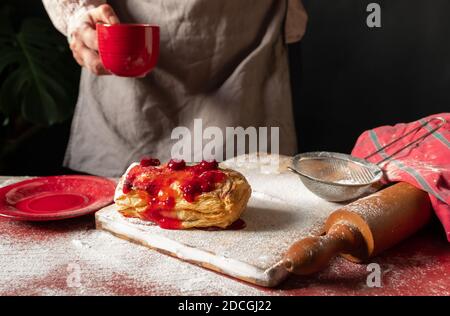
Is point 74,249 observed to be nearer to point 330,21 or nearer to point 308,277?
point 308,277

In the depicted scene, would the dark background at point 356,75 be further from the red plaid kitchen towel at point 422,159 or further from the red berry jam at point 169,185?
the red berry jam at point 169,185

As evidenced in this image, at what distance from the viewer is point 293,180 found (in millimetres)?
1370

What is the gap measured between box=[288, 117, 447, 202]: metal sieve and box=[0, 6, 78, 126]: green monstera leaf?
136 centimetres

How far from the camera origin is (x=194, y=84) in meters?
1.76

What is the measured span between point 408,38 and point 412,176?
1796 millimetres

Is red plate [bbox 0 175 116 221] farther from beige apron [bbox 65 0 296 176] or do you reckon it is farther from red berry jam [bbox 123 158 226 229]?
beige apron [bbox 65 0 296 176]

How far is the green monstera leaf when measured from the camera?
226cm

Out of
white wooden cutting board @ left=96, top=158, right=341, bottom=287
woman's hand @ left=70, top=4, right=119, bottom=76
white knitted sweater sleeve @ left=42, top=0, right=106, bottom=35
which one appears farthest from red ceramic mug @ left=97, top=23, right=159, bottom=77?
white wooden cutting board @ left=96, top=158, right=341, bottom=287

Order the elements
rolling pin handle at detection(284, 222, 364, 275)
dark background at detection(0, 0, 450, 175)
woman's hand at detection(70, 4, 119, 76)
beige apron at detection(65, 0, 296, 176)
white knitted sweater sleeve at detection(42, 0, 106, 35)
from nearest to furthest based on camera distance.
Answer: rolling pin handle at detection(284, 222, 364, 275), woman's hand at detection(70, 4, 119, 76), white knitted sweater sleeve at detection(42, 0, 106, 35), beige apron at detection(65, 0, 296, 176), dark background at detection(0, 0, 450, 175)

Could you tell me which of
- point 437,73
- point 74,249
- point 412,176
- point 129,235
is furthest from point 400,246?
point 437,73

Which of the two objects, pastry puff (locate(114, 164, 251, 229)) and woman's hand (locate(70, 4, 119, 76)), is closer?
pastry puff (locate(114, 164, 251, 229))

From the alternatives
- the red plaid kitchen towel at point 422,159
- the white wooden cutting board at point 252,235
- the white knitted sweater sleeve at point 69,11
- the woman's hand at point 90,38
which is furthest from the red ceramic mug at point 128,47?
the red plaid kitchen towel at point 422,159

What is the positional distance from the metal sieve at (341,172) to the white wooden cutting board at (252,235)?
39 mm
